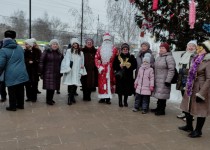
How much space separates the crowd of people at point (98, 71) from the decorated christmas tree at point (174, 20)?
2.38 metres

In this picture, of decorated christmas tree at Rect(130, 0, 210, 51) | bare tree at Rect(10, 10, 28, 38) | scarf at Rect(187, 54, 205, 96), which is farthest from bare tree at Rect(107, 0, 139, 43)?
bare tree at Rect(10, 10, 28, 38)

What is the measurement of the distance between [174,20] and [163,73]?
10.9 feet

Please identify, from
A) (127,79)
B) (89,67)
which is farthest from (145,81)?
(89,67)

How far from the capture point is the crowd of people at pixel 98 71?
21.8 feet

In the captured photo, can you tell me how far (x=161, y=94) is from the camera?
6.66 meters

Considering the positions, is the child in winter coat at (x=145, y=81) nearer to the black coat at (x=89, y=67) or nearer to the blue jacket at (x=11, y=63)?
the black coat at (x=89, y=67)

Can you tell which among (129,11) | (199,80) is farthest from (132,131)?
(129,11)

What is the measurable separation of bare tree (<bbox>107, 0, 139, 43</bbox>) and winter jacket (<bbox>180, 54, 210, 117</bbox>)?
18521 millimetres

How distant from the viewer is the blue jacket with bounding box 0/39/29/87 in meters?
6.68

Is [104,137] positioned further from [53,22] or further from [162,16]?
[53,22]

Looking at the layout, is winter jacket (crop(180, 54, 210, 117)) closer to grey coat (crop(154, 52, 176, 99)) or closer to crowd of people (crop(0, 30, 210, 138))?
crowd of people (crop(0, 30, 210, 138))

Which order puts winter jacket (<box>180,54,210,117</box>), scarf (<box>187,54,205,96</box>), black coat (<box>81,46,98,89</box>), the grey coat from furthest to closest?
black coat (<box>81,46,98,89</box>)
the grey coat
scarf (<box>187,54,205,96</box>)
winter jacket (<box>180,54,210,117</box>)

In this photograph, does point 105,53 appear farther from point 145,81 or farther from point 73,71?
point 145,81

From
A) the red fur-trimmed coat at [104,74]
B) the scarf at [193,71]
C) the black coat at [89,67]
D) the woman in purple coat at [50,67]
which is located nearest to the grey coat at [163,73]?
the scarf at [193,71]
